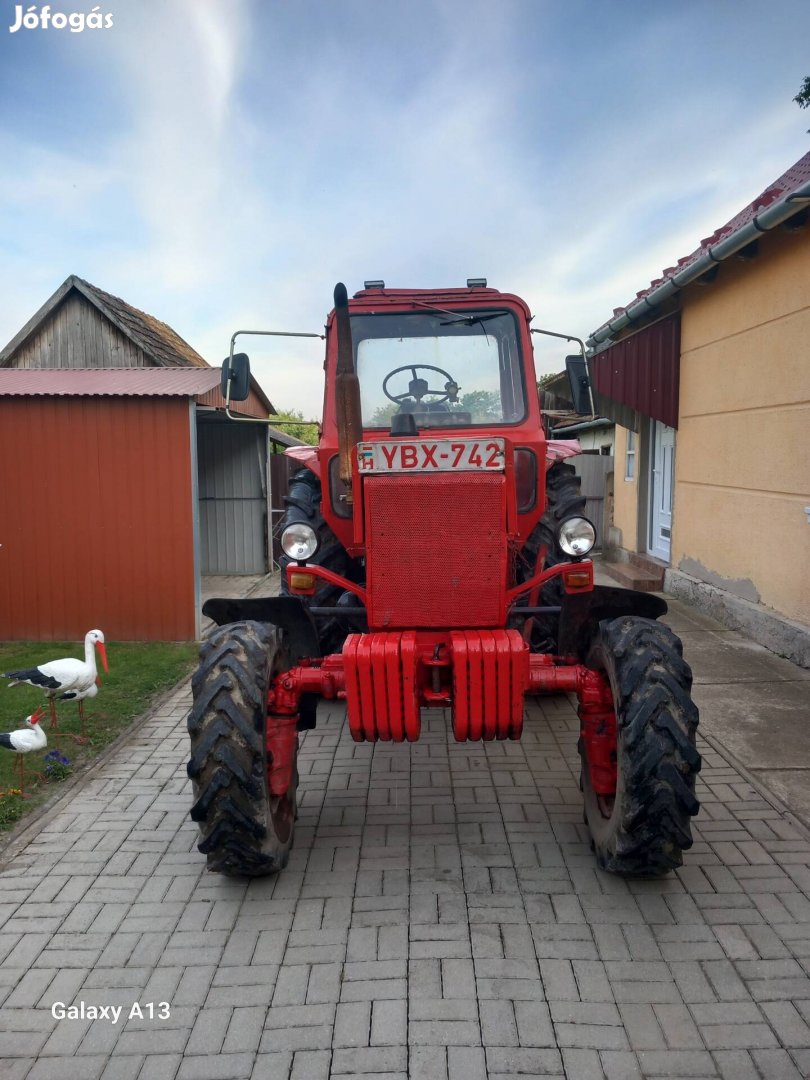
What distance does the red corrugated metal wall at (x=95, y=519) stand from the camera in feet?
24.4

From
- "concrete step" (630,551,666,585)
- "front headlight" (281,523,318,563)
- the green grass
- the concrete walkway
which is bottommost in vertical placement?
the concrete walkway

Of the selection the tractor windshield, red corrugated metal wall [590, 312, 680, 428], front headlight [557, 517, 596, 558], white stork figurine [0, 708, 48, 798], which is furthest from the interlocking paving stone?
red corrugated metal wall [590, 312, 680, 428]

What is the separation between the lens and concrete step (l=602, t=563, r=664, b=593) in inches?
388

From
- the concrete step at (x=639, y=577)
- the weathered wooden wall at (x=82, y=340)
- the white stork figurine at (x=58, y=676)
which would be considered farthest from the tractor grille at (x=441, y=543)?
the weathered wooden wall at (x=82, y=340)

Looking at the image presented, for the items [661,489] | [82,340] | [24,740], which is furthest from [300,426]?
[24,740]

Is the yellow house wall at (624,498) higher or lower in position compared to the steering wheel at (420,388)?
lower

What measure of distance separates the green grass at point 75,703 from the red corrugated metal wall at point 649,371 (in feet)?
18.7

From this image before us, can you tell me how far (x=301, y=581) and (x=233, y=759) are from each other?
100 cm

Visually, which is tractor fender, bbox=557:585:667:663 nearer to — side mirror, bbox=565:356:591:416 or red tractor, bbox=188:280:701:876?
red tractor, bbox=188:280:701:876

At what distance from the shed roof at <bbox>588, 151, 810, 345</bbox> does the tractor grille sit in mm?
4076

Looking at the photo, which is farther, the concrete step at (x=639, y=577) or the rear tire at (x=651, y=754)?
the concrete step at (x=639, y=577)

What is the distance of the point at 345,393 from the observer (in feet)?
10.1

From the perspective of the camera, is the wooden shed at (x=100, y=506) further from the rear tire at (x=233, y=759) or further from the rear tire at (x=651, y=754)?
the rear tire at (x=651, y=754)

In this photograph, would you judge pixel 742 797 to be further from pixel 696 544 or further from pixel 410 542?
pixel 696 544
